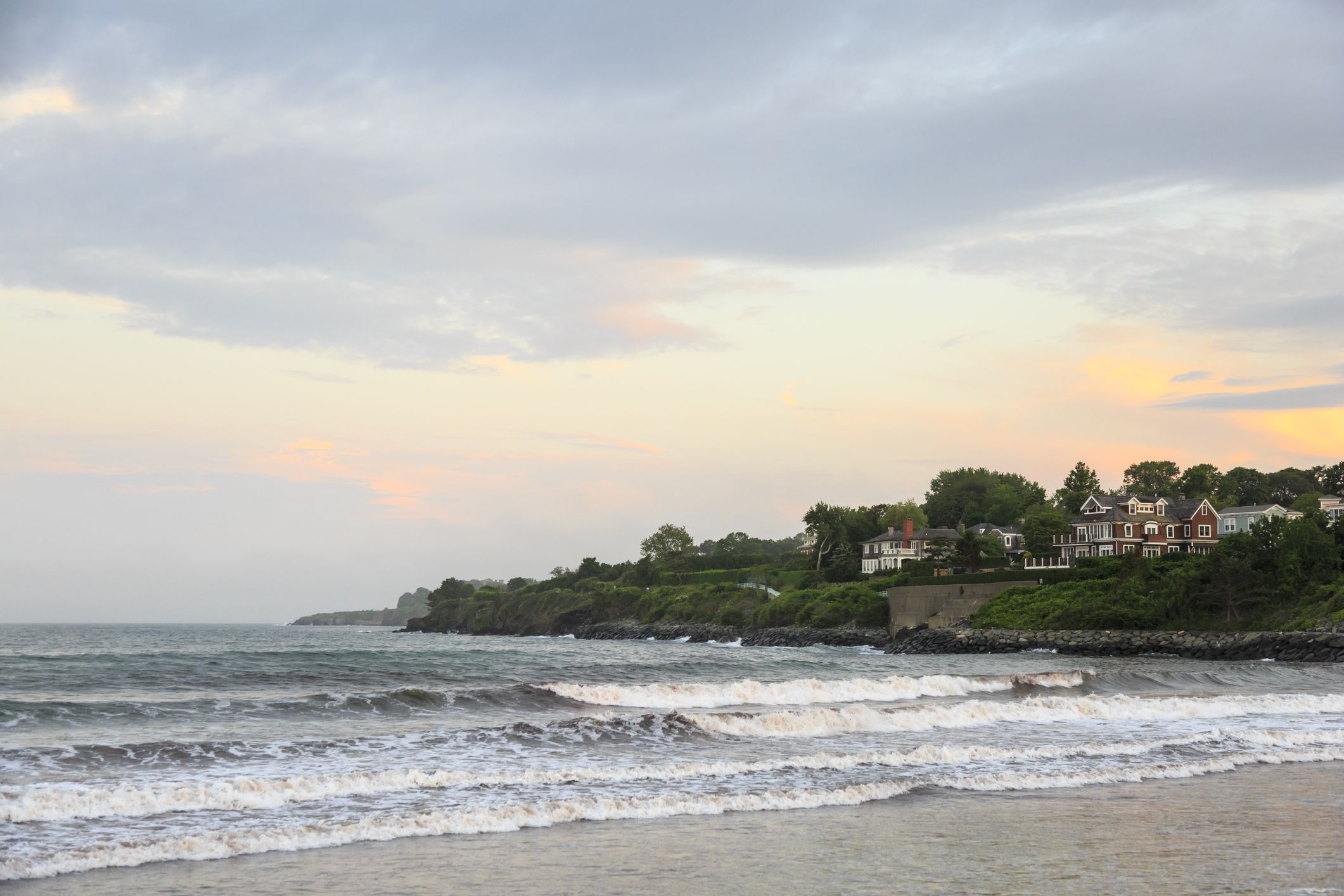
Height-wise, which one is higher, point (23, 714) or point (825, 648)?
point (23, 714)

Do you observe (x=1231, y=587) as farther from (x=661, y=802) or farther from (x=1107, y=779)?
(x=661, y=802)

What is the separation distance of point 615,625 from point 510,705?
99114mm

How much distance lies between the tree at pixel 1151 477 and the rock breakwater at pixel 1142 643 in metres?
95.5

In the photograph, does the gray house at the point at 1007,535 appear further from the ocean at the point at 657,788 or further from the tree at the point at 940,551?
the ocean at the point at 657,788

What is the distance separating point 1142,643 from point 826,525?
2927 inches

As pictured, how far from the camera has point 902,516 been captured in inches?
5266

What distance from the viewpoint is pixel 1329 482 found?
141m

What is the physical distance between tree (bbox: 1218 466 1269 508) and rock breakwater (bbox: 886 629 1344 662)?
8442 centimetres

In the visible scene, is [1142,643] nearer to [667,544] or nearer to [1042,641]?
[1042,641]

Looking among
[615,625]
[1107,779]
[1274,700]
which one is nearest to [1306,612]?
[1274,700]

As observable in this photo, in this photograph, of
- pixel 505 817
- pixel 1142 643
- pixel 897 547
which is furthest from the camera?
pixel 897 547

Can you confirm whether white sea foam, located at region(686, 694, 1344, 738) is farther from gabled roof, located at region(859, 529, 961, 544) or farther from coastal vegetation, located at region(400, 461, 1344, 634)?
gabled roof, located at region(859, 529, 961, 544)

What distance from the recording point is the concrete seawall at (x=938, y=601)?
8556 centimetres

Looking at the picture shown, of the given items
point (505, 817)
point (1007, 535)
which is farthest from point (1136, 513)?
point (505, 817)
